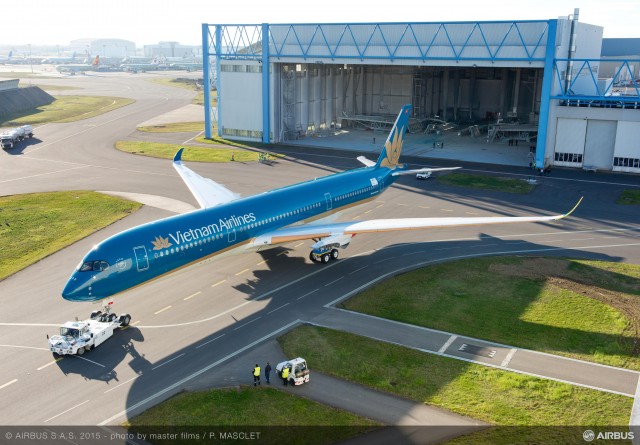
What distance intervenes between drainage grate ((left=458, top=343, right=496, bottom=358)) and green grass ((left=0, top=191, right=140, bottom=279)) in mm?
41041

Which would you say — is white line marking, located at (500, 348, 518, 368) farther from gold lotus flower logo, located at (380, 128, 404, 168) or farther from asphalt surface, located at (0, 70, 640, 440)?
gold lotus flower logo, located at (380, 128, 404, 168)

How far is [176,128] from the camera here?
13738 cm

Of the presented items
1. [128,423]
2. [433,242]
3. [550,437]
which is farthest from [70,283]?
[433,242]

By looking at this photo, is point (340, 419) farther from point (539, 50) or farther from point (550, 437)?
point (539, 50)

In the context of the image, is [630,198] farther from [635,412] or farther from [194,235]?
[194,235]

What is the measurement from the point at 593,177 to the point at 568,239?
33298mm

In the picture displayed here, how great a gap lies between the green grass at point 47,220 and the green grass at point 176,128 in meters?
57.2

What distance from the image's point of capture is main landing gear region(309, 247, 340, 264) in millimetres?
53250

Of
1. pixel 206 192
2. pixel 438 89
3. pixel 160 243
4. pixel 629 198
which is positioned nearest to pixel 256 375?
pixel 160 243

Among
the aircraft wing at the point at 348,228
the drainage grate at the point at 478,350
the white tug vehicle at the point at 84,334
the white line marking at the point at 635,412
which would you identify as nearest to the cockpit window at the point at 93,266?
the white tug vehicle at the point at 84,334

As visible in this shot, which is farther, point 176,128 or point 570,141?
point 176,128

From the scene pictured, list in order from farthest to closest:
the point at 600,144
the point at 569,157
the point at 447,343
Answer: the point at 569,157 → the point at 600,144 → the point at 447,343

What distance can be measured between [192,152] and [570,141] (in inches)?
2658

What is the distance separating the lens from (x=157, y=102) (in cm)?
19400
